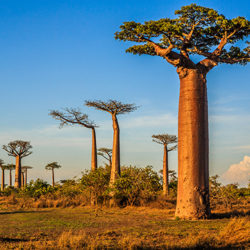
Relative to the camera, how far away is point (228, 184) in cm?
1372

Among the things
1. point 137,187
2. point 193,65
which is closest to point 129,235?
point 193,65

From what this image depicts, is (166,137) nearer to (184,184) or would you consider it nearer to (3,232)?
(184,184)

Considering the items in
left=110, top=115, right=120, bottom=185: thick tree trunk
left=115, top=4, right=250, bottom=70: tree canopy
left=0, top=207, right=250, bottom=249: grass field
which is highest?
left=115, top=4, right=250, bottom=70: tree canopy

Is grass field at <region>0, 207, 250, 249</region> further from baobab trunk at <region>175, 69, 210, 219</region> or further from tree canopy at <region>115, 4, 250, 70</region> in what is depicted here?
tree canopy at <region>115, 4, 250, 70</region>

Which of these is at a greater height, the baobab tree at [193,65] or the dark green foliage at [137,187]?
the baobab tree at [193,65]

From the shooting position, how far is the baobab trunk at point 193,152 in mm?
10016

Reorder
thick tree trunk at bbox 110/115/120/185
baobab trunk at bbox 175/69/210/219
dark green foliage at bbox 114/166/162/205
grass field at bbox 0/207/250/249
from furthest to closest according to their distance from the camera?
1. thick tree trunk at bbox 110/115/120/185
2. dark green foliage at bbox 114/166/162/205
3. baobab trunk at bbox 175/69/210/219
4. grass field at bbox 0/207/250/249

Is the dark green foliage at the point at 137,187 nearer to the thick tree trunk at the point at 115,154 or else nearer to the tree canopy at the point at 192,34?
the thick tree trunk at the point at 115,154

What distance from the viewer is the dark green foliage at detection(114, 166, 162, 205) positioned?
48.9 ft

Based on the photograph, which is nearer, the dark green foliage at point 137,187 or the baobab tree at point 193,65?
the baobab tree at point 193,65

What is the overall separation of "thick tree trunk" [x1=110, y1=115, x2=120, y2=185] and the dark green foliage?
472 mm

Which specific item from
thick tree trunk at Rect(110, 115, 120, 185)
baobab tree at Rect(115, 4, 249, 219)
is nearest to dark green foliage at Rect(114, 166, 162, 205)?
thick tree trunk at Rect(110, 115, 120, 185)

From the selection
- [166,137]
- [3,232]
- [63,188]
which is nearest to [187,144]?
[3,232]

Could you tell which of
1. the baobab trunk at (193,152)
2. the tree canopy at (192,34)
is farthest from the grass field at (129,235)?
the tree canopy at (192,34)
